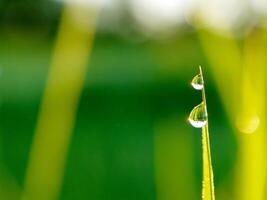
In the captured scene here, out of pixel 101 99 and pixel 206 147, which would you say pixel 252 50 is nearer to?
pixel 206 147

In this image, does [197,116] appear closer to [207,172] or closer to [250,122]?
[207,172]

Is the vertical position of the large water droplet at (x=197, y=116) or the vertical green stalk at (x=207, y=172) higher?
the large water droplet at (x=197, y=116)

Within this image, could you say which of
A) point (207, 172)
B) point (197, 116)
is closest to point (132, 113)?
point (197, 116)

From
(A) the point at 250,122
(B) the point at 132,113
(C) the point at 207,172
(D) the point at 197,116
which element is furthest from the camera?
(B) the point at 132,113

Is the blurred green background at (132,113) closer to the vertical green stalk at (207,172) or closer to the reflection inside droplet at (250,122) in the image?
the reflection inside droplet at (250,122)

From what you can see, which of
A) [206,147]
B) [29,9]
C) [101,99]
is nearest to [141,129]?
[101,99]

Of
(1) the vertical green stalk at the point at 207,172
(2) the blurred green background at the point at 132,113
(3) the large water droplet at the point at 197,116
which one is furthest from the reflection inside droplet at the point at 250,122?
(1) the vertical green stalk at the point at 207,172

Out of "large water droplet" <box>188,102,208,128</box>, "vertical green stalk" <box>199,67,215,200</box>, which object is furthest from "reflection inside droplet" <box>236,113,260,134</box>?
"vertical green stalk" <box>199,67,215,200</box>

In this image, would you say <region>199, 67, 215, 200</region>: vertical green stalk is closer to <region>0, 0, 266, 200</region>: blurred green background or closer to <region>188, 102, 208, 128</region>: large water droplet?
<region>188, 102, 208, 128</region>: large water droplet

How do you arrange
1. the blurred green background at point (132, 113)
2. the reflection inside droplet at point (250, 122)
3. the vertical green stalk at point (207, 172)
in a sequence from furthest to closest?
the blurred green background at point (132, 113), the reflection inside droplet at point (250, 122), the vertical green stalk at point (207, 172)
